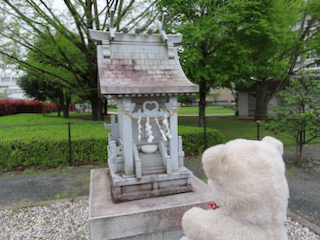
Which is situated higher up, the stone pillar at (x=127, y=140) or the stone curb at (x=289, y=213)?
the stone pillar at (x=127, y=140)

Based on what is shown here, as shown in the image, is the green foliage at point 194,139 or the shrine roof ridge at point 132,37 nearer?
the shrine roof ridge at point 132,37

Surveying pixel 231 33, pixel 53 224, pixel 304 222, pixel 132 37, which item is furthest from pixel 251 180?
pixel 231 33

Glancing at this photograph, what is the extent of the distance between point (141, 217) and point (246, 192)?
94.8 inches

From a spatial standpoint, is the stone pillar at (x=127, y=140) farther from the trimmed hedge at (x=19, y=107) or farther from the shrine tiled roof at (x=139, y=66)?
the trimmed hedge at (x=19, y=107)

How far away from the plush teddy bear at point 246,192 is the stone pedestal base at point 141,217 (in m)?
1.89

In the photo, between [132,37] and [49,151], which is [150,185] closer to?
[132,37]

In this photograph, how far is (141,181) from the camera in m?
3.95

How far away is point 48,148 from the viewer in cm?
760

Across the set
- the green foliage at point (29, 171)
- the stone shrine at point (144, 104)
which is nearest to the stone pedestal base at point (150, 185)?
the stone shrine at point (144, 104)

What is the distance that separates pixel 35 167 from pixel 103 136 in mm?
2647

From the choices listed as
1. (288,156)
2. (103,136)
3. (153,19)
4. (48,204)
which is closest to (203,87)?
(153,19)

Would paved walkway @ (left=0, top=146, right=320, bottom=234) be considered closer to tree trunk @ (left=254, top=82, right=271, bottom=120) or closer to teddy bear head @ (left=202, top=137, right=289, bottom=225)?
teddy bear head @ (left=202, top=137, right=289, bottom=225)

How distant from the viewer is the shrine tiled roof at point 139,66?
3.80 m

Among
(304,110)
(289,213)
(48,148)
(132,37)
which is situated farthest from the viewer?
(48,148)
